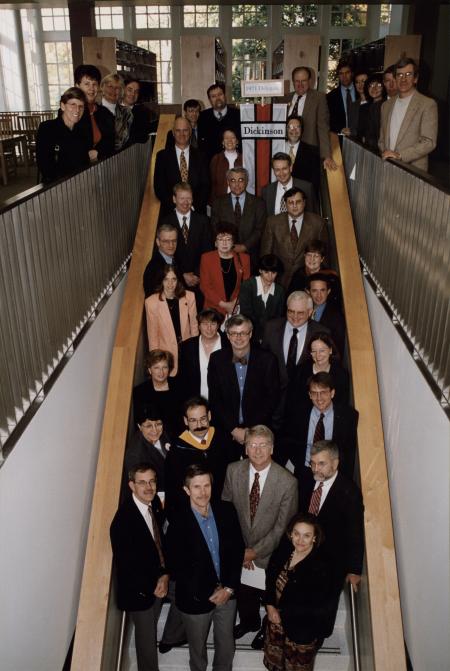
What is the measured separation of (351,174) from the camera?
612cm

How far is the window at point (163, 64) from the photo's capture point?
71.9 feet

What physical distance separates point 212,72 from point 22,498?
25.8ft

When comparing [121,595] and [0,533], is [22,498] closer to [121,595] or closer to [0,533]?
[0,533]

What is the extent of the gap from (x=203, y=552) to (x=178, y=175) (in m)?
3.74

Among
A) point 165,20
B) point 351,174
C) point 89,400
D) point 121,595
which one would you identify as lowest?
point 121,595

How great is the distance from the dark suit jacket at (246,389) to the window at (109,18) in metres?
21.3

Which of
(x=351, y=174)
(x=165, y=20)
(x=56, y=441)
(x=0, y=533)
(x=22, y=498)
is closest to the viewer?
(x=0, y=533)

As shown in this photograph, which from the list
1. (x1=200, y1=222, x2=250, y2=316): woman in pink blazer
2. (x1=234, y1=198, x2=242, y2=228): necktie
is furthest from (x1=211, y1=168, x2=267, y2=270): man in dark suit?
(x1=200, y1=222, x2=250, y2=316): woman in pink blazer

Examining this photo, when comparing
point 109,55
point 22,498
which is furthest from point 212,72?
point 22,498

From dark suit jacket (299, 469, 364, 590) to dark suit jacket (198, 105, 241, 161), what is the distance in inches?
165

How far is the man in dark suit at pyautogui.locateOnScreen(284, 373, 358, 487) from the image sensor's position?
410cm

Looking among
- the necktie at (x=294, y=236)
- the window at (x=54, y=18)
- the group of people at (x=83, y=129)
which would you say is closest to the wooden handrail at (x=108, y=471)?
the group of people at (x=83, y=129)

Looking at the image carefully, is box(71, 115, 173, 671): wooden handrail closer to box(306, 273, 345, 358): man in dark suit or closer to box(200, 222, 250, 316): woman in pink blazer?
box(200, 222, 250, 316): woman in pink blazer

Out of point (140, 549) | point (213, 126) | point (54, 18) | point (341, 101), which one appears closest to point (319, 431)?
point (140, 549)
